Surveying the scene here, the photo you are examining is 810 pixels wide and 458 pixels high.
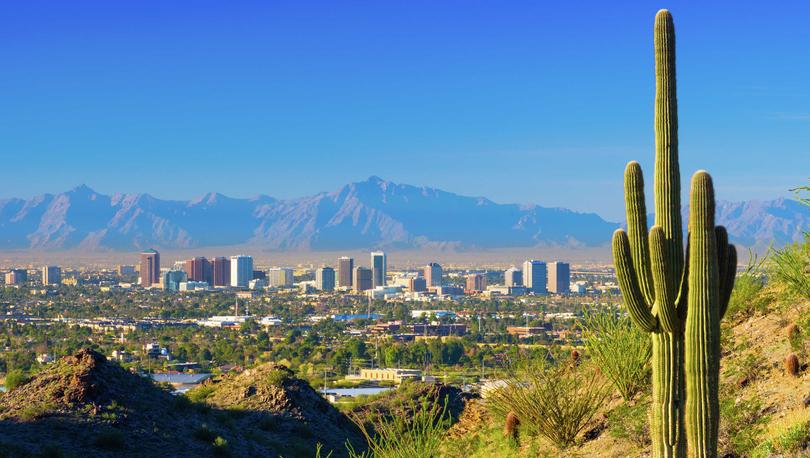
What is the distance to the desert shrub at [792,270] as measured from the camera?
1416cm

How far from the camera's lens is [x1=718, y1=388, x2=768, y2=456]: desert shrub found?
37.5ft

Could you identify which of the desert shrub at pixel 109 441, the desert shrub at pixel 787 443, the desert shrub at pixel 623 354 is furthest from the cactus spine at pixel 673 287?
the desert shrub at pixel 109 441

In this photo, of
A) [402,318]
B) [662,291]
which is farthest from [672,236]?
[402,318]

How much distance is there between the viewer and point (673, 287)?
9.77 metres

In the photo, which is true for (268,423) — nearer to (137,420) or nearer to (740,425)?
(137,420)

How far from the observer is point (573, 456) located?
1308 centimetres

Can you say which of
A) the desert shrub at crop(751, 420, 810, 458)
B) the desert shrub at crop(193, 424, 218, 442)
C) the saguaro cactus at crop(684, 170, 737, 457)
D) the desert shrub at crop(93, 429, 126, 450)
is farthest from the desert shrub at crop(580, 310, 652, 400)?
the desert shrub at crop(193, 424, 218, 442)

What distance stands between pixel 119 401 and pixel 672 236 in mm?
16266

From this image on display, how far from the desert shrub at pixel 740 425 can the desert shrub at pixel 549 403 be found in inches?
62.4

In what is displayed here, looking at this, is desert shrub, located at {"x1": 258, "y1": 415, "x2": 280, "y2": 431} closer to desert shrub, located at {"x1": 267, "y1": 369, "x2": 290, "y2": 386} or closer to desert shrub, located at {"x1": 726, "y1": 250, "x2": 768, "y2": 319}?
desert shrub, located at {"x1": 267, "y1": 369, "x2": 290, "y2": 386}

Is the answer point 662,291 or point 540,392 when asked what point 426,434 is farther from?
point 662,291

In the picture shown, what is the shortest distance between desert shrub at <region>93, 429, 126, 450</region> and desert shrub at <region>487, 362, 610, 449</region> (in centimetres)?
999

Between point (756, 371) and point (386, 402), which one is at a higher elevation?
point (756, 371)

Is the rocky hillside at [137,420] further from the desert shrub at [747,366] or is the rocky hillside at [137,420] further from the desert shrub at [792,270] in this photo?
the desert shrub at [792,270]
